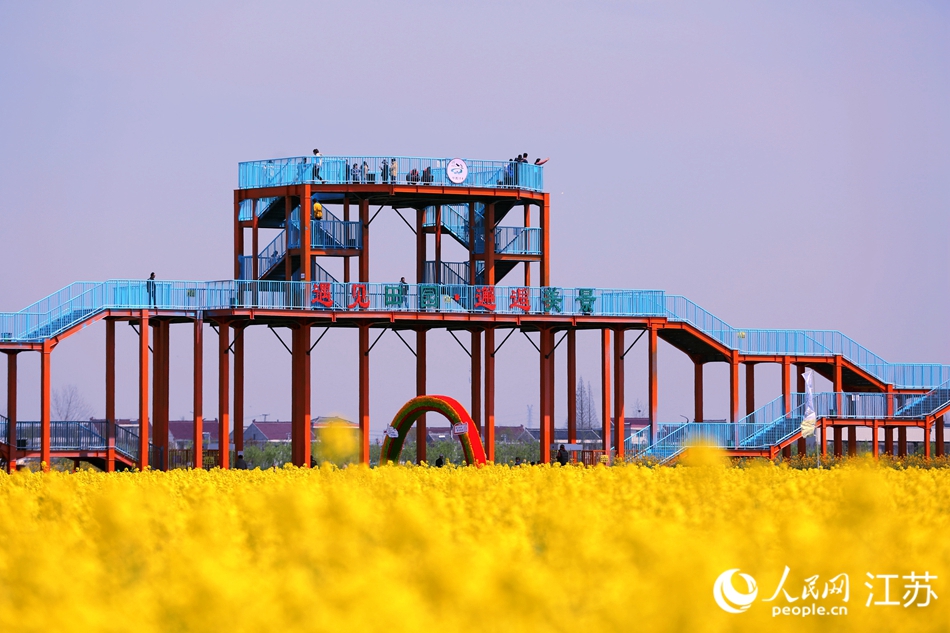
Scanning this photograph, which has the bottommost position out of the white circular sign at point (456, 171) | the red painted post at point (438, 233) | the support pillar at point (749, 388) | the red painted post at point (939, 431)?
the red painted post at point (939, 431)

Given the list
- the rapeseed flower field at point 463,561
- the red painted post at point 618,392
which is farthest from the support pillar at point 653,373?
the rapeseed flower field at point 463,561

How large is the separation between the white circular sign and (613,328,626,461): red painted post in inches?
296

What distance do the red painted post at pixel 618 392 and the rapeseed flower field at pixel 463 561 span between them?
2611 cm

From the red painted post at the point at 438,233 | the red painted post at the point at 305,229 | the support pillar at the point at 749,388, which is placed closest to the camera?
the red painted post at the point at 305,229

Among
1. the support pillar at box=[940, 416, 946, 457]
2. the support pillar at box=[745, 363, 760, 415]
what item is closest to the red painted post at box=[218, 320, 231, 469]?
the support pillar at box=[745, 363, 760, 415]

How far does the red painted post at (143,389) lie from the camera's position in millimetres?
47031

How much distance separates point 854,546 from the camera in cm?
1498

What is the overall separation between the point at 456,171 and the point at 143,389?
1207cm

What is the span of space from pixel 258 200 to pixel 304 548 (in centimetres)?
3656

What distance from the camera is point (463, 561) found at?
12.5m

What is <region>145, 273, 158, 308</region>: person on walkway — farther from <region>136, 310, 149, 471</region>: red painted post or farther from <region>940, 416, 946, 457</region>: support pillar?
<region>940, 416, 946, 457</region>: support pillar

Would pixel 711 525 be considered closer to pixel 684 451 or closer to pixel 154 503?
pixel 154 503

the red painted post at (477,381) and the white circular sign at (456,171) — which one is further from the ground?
the white circular sign at (456,171)

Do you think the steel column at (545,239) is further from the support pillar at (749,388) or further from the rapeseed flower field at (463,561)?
the rapeseed flower field at (463,561)
